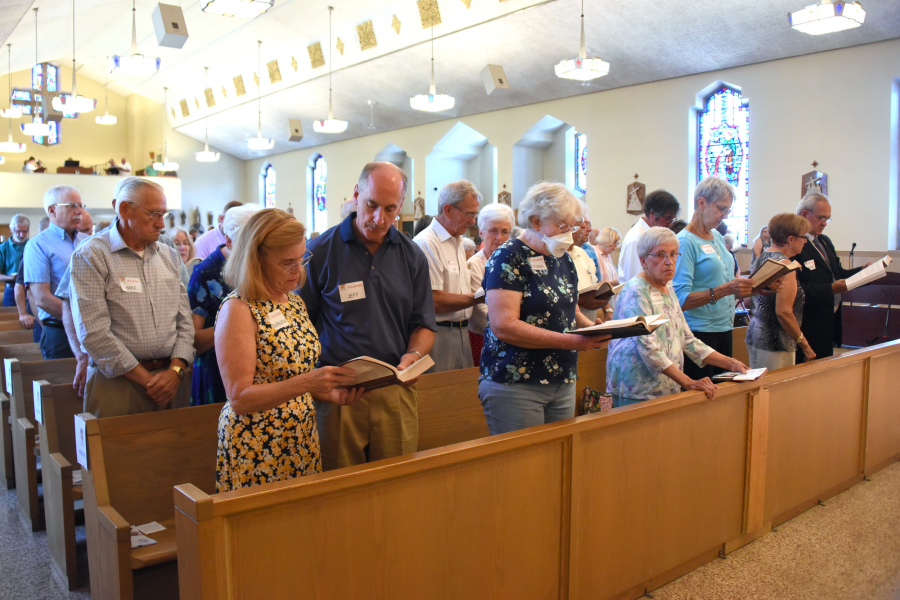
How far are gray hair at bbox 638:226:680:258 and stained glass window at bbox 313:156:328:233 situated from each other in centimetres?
1610

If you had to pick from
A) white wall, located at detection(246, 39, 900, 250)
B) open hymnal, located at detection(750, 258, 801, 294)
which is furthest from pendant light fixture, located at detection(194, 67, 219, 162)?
open hymnal, located at detection(750, 258, 801, 294)

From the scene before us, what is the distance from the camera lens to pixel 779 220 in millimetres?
3551

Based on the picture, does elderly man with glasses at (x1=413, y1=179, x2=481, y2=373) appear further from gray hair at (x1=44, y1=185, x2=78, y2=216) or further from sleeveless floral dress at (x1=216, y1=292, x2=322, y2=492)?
gray hair at (x1=44, y1=185, x2=78, y2=216)

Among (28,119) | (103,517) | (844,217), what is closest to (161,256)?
(103,517)

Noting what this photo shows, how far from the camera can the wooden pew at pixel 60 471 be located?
2.51 meters

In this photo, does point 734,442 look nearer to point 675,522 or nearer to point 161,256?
point 675,522

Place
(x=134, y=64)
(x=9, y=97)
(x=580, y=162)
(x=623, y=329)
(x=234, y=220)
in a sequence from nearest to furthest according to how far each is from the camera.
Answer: (x=623, y=329) < (x=234, y=220) < (x=134, y=64) < (x=580, y=162) < (x=9, y=97)

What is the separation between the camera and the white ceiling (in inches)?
352

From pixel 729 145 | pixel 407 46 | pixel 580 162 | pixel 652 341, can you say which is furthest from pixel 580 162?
pixel 652 341

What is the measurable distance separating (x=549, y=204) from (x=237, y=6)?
5.78 meters

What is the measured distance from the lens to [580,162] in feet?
46.3

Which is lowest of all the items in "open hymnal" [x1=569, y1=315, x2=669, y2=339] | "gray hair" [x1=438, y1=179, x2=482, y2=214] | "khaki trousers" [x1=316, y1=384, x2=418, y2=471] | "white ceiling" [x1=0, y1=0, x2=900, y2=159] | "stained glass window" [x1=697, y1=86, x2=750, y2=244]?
"khaki trousers" [x1=316, y1=384, x2=418, y2=471]

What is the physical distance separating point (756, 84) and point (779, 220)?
724cm

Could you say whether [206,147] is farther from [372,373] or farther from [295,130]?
[372,373]
